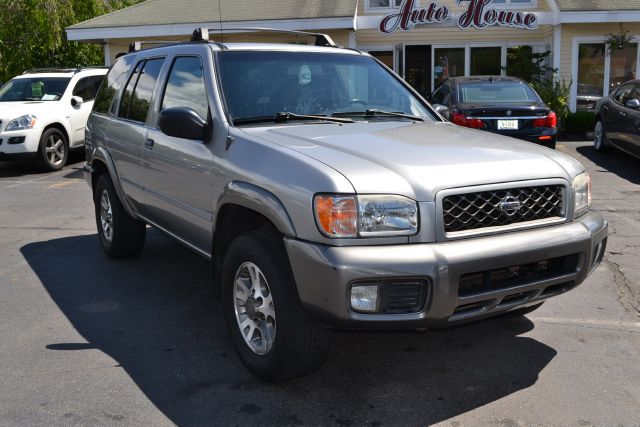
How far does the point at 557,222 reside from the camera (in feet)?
12.1

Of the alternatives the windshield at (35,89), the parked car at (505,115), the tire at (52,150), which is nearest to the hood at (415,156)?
the parked car at (505,115)

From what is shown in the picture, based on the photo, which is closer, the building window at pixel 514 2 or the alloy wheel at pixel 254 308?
the alloy wheel at pixel 254 308

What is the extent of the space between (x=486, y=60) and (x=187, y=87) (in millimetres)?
16195

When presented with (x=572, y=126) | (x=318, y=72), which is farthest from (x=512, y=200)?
(x=572, y=126)

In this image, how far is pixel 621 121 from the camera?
11.8 metres

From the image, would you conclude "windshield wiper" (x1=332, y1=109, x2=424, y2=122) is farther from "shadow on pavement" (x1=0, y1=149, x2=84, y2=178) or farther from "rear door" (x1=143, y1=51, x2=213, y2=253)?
"shadow on pavement" (x1=0, y1=149, x2=84, y2=178)

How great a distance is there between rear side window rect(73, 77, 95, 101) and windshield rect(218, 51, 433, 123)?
958 centimetres

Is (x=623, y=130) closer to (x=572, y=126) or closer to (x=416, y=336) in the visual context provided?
(x=572, y=126)

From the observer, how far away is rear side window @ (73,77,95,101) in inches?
523

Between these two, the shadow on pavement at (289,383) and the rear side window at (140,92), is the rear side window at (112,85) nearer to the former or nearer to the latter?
the rear side window at (140,92)

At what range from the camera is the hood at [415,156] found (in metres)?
3.33

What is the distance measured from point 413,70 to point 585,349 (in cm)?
1637

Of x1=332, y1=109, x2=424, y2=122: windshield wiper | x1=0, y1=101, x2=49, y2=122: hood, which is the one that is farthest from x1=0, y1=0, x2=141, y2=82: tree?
x1=332, y1=109, x2=424, y2=122: windshield wiper

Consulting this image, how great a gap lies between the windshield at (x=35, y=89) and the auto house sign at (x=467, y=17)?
27.5 ft
